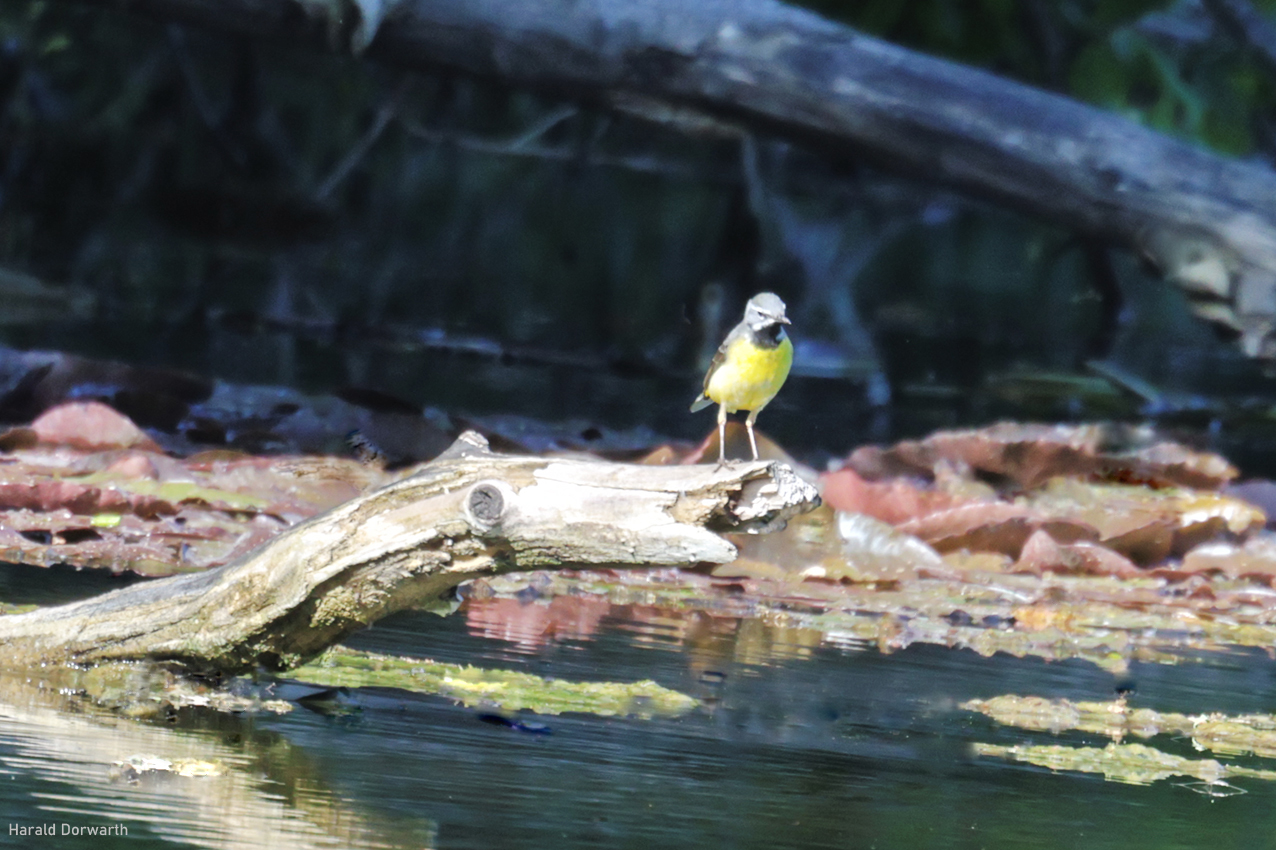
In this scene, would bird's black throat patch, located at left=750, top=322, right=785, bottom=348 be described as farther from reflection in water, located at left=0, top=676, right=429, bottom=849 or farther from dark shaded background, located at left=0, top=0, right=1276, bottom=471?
dark shaded background, located at left=0, top=0, right=1276, bottom=471

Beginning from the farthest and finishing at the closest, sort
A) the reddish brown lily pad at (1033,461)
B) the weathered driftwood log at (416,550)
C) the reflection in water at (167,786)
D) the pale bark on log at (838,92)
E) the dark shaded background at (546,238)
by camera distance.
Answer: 1. the dark shaded background at (546,238)
2. the pale bark on log at (838,92)
3. the reddish brown lily pad at (1033,461)
4. the weathered driftwood log at (416,550)
5. the reflection in water at (167,786)

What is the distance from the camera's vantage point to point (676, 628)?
3.11m

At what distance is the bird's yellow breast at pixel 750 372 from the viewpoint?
114 inches

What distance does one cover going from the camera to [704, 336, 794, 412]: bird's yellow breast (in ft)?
9.46

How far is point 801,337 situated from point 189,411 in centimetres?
486

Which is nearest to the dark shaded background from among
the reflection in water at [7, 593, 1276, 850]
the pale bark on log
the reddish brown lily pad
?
the pale bark on log

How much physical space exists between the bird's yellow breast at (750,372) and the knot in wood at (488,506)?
3.29ft

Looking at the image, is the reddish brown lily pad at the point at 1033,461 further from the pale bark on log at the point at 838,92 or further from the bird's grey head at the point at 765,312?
the bird's grey head at the point at 765,312

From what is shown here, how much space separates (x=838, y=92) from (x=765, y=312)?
303 centimetres

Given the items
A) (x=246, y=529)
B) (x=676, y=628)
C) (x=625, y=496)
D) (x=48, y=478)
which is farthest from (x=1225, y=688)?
(x=48, y=478)

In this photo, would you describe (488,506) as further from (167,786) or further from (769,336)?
(769,336)

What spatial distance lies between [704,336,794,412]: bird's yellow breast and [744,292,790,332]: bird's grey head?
33 millimetres

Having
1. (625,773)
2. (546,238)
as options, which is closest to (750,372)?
(625,773)

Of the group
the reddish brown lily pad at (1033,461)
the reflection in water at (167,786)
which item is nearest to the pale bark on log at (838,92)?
the reddish brown lily pad at (1033,461)
